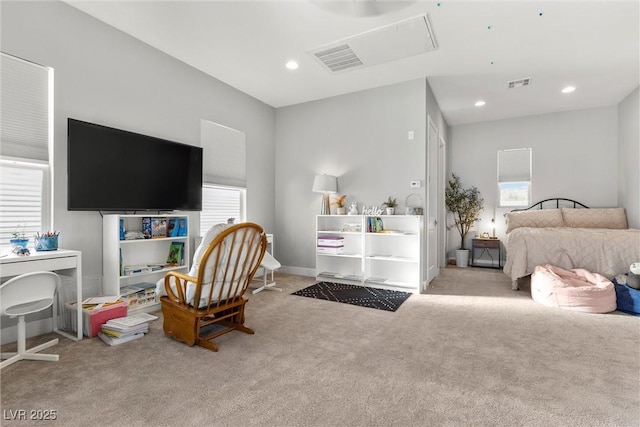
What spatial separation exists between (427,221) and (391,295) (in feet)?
4.03

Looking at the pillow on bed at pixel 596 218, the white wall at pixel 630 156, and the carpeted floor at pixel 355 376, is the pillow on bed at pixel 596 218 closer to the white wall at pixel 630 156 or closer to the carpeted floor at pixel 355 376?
the white wall at pixel 630 156

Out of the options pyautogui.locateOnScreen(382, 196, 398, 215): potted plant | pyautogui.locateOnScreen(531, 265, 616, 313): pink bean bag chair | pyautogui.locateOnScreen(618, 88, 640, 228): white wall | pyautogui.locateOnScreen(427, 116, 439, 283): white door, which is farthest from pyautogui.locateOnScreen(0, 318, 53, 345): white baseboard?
pyautogui.locateOnScreen(618, 88, 640, 228): white wall

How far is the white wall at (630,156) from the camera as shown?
457 cm

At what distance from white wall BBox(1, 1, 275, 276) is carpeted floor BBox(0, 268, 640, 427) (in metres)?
1.38

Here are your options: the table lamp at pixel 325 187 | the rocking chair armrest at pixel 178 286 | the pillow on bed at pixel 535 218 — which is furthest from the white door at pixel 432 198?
the rocking chair armrest at pixel 178 286

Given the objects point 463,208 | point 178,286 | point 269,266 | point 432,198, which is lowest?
point 269,266

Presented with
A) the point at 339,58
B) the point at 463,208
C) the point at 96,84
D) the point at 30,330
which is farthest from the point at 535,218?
the point at 30,330

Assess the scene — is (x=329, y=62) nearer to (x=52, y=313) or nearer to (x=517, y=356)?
(x=517, y=356)

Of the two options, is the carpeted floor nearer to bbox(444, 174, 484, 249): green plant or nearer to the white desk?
the white desk

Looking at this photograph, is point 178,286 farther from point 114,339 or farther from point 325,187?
point 325,187

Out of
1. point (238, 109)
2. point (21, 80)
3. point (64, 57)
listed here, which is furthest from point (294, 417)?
point (238, 109)

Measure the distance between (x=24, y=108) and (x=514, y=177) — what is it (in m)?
7.18

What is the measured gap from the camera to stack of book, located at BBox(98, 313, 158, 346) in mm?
2426

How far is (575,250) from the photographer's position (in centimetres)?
392
